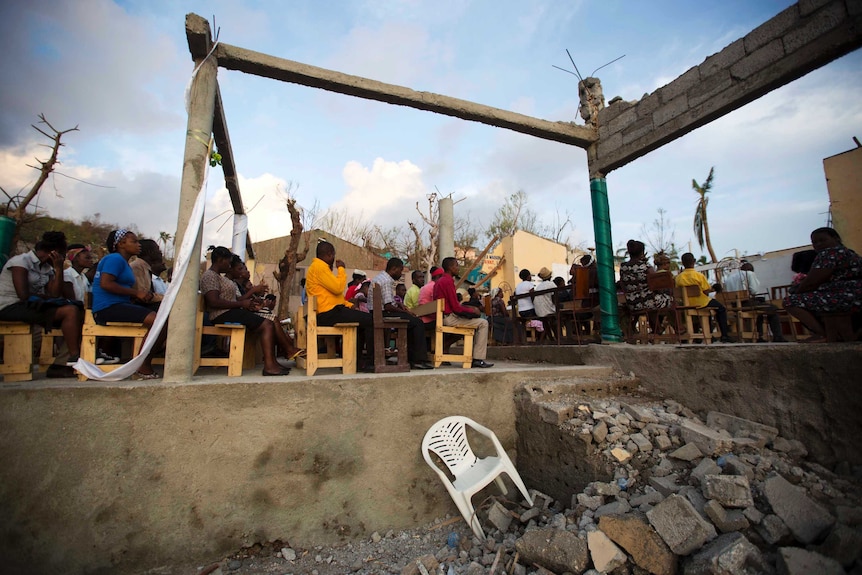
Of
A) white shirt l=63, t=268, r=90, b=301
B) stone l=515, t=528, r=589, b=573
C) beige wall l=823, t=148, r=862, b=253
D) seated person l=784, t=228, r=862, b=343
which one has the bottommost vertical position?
stone l=515, t=528, r=589, b=573

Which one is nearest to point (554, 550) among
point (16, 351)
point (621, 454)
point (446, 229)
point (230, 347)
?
point (621, 454)

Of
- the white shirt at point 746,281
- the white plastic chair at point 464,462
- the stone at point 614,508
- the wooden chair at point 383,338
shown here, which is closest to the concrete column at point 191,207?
the wooden chair at point 383,338

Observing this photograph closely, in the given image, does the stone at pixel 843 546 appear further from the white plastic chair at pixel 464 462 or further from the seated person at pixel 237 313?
the seated person at pixel 237 313

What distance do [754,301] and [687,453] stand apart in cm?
511

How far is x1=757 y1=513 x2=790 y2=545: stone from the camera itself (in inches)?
91.0

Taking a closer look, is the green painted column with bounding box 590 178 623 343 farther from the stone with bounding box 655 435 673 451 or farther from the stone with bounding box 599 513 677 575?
the stone with bounding box 599 513 677 575

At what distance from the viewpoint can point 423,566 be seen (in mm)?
3035

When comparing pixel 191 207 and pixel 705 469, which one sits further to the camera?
pixel 191 207

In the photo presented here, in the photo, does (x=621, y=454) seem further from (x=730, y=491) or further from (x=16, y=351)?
(x=16, y=351)

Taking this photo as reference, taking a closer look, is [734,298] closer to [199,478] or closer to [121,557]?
[199,478]

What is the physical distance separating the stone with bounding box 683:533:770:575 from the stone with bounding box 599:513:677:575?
112mm

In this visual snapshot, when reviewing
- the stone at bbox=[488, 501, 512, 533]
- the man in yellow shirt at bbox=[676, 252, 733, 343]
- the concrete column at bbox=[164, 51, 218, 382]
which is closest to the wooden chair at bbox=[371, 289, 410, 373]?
the stone at bbox=[488, 501, 512, 533]

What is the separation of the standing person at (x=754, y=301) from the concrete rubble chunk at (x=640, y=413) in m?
4.03

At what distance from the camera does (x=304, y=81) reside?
15.2ft
